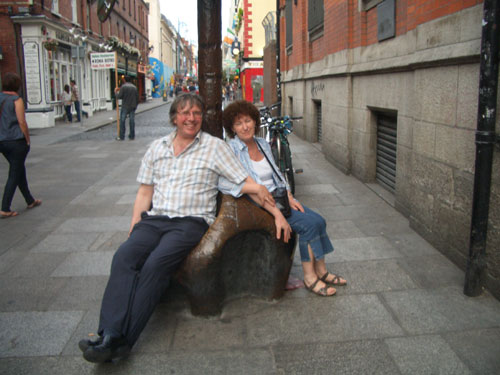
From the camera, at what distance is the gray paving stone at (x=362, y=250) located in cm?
451

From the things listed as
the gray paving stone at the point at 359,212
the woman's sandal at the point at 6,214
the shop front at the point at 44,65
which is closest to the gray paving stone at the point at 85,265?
the woman's sandal at the point at 6,214

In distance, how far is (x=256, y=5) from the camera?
36.8 metres

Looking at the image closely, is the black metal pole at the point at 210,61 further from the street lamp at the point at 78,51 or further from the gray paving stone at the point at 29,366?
the street lamp at the point at 78,51

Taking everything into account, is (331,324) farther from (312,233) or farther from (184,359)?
(184,359)

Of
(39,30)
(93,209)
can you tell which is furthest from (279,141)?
(39,30)

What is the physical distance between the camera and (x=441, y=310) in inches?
134

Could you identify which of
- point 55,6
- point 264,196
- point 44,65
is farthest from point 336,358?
point 55,6

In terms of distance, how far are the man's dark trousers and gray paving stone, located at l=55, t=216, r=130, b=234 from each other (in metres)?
2.46

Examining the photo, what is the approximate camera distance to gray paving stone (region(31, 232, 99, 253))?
4945 mm

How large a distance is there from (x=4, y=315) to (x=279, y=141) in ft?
14.6

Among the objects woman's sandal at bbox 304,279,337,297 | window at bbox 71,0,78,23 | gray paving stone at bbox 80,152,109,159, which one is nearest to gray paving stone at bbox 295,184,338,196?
woman's sandal at bbox 304,279,337,297

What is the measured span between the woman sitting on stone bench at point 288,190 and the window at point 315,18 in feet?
26.3

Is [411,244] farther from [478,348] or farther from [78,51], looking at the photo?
[78,51]

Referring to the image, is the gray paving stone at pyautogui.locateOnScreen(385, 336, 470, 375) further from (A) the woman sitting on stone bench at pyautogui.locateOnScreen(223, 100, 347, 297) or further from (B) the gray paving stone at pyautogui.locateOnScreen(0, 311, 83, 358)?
(B) the gray paving stone at pyautogui.locateOnScreen(0, 311, 83, 358)
